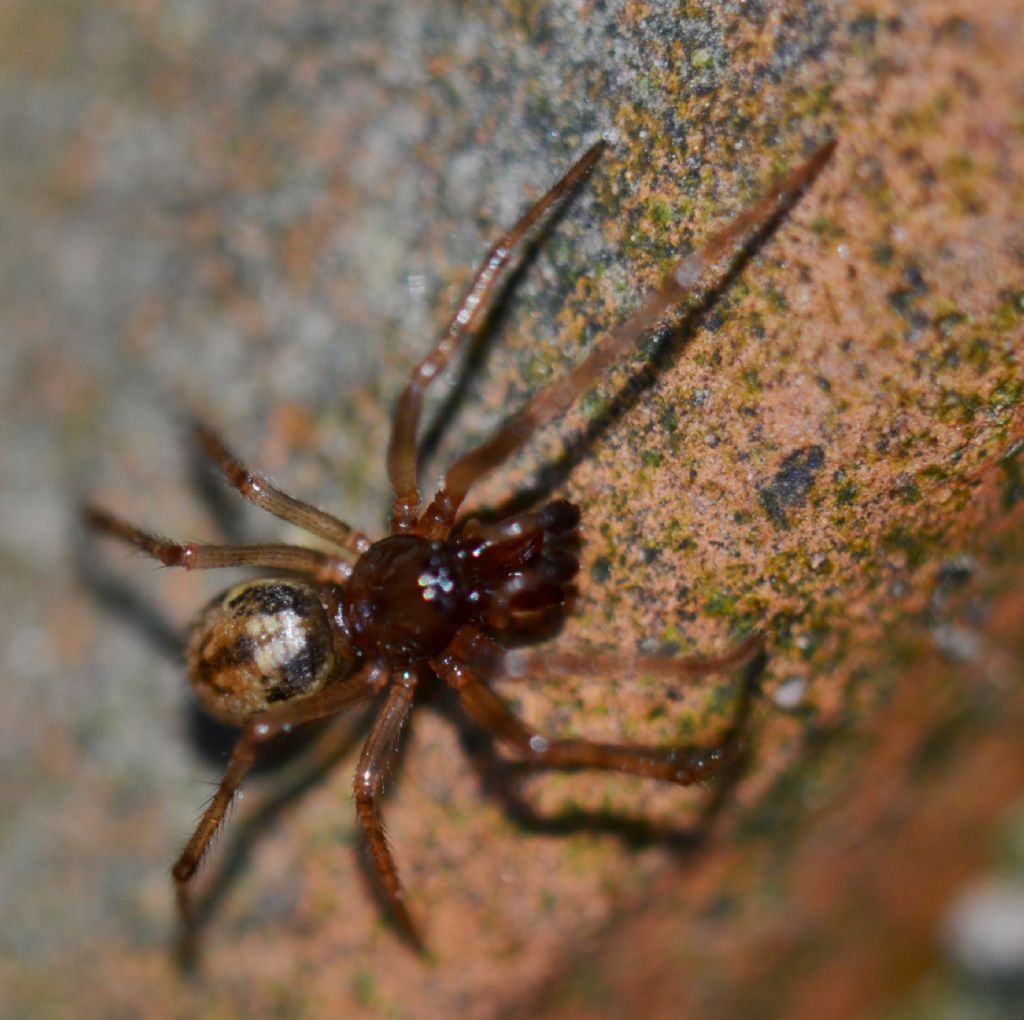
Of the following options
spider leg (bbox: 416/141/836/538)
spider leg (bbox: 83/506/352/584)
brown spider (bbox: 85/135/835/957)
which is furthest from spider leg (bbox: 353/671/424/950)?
spider leg (bbox: 416/141/836/538)

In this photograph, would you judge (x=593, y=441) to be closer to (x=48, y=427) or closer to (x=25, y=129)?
(x=48, y=427)

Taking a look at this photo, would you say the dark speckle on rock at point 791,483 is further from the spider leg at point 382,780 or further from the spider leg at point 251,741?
the spider leg at point 251,741

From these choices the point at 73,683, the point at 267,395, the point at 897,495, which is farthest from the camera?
the point at 73,683

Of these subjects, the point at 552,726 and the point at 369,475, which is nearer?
the point at 552,726

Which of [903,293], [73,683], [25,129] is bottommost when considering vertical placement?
[73,683]

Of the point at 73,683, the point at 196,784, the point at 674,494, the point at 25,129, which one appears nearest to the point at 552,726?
the point at 674,494

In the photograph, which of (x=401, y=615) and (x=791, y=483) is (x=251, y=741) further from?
(x=791, y=483)

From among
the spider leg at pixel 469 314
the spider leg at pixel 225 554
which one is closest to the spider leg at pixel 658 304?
the spider leg at pixel 469 314
